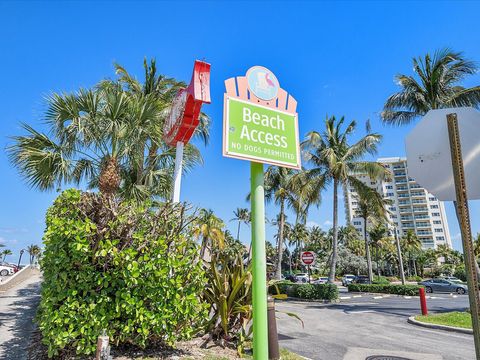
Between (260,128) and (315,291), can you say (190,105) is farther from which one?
(315,291)

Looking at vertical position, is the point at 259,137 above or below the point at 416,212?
below

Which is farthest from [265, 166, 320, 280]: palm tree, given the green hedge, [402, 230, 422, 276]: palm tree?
[402, 230, 422, 276]: palm tree

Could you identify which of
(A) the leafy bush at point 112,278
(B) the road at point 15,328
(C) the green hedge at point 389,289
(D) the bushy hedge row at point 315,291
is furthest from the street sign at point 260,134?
(C) the green hedge at point 389,289

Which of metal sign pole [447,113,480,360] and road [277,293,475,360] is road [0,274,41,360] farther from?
metal sign pole [447,113,480,360]

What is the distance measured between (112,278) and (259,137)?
328 centimetres

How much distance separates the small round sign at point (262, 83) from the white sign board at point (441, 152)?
1432mm

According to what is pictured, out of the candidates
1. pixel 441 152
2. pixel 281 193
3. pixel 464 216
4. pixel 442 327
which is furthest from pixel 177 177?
pixel 281 193

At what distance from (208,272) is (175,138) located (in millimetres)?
3115

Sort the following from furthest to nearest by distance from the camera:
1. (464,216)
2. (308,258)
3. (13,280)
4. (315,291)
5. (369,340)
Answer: (13,280) → (315,291) → (308,258) → (369,340) → (464,216)

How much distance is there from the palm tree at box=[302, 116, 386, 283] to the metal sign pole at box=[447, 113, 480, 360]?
51.3 feet

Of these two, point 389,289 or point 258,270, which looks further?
point 389,289

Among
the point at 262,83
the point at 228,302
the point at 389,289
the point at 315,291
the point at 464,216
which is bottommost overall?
the point at 389,289

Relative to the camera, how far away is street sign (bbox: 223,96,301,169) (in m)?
2.86

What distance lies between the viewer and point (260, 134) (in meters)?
3.05
